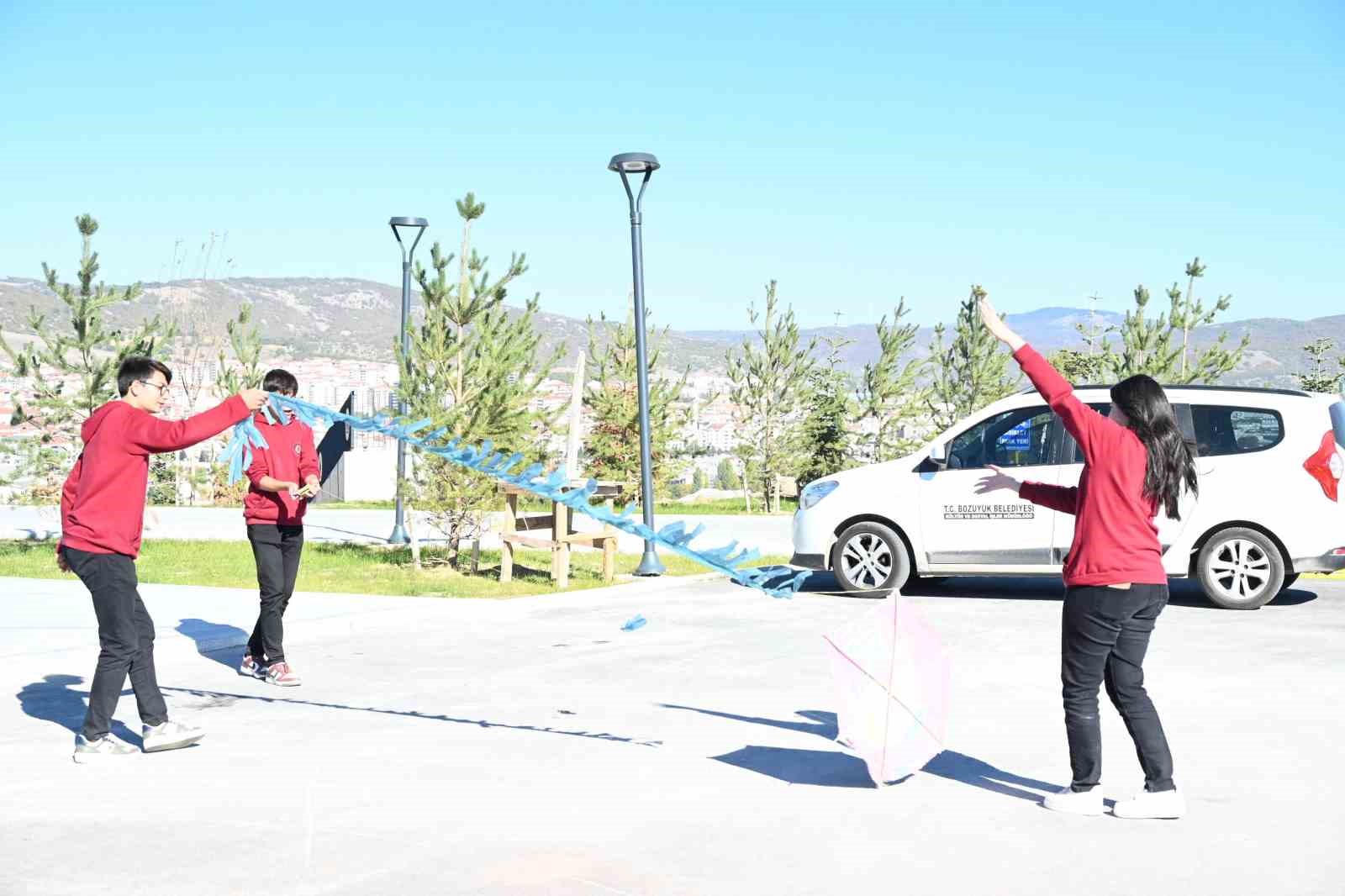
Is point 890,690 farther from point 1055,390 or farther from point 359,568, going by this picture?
point 359,568

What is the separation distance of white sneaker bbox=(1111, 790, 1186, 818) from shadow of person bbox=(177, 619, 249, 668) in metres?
6.34

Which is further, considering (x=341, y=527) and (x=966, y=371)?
(x=966, y=371)

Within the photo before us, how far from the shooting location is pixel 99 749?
273 inches

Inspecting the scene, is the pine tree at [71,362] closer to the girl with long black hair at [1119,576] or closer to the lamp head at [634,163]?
the lamp head at [634,163]

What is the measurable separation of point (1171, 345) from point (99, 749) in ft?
69.6

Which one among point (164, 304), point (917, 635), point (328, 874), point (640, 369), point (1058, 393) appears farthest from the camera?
point (164, 304)

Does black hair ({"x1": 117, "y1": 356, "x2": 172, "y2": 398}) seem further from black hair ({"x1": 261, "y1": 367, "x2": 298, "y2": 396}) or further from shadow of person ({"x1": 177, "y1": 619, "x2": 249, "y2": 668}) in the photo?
shadow of person ({"x1": 177, "y1": 619, "x2": 249, "y2": 668})

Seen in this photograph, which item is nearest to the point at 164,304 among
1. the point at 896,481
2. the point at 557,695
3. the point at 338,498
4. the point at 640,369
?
the point at 338,498

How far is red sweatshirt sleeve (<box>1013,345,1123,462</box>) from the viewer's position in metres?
5.62

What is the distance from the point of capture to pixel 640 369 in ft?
51.0

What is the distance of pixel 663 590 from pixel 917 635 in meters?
7.88

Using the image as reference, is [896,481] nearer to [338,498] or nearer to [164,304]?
[338,498]

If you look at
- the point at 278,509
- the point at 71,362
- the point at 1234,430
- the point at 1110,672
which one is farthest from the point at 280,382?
the point at 71,362

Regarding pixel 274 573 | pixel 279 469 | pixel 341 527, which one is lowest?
pixel 341 527
